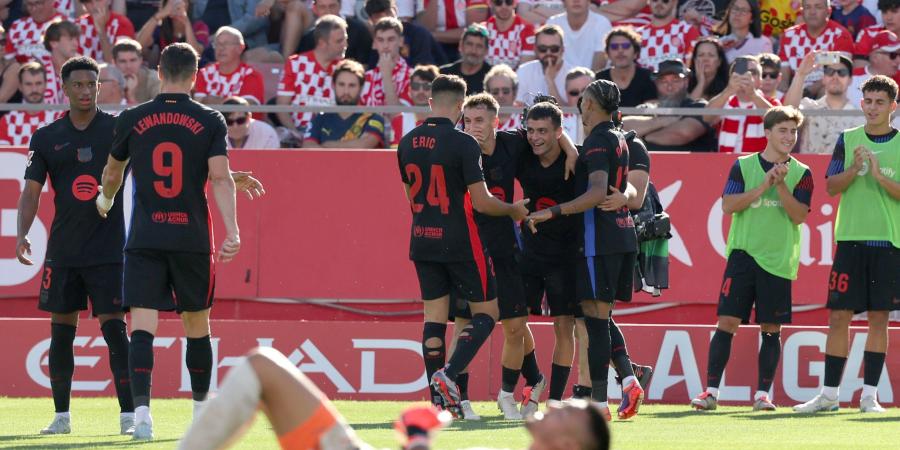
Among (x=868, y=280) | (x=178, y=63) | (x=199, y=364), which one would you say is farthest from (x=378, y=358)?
(x=178, y=63)

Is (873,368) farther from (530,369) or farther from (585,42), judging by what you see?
(585,42)

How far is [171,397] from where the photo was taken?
13.5 meters

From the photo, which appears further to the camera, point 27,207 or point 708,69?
point 708,69

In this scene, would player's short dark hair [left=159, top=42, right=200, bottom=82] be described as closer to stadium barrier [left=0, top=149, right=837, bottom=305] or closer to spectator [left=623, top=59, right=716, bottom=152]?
stadium barrier [left=0, top=149, right=837, bottom=305]

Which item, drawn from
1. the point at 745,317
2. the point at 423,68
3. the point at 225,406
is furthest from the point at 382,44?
the point at 225,406

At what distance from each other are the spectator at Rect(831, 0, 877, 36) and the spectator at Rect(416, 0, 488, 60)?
3.99m

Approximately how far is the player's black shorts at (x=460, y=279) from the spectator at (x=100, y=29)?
8127mm

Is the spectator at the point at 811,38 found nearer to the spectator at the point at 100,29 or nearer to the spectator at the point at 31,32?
the spectator at the point at 100,29

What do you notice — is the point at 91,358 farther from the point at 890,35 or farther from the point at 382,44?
the point at 890,35

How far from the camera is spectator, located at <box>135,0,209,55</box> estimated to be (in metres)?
17.4

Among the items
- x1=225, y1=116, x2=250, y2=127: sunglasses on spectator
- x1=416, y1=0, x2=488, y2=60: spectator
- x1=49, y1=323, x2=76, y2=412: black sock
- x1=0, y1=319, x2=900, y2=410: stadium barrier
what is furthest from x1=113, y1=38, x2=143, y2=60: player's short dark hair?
x1=49, y1=323, x2=76, y2=412: black sock

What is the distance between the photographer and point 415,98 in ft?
49.6

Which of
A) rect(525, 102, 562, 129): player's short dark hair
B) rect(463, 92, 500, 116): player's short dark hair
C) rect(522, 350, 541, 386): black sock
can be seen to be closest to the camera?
rect(525, 102, 562, 129): player's short dark hair

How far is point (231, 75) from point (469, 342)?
271 inches
